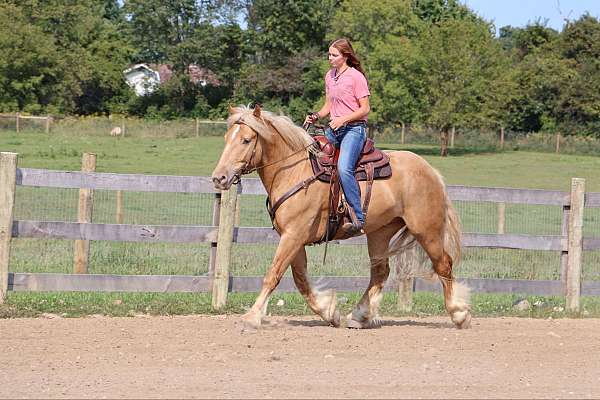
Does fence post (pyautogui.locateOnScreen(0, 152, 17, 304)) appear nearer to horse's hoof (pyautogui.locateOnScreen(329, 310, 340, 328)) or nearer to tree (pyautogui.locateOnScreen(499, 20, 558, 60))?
horse's hoof (pyautogui.locateOnScreen(329, 310, 340, 328))

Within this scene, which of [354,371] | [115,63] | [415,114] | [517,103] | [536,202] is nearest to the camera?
[354,371]

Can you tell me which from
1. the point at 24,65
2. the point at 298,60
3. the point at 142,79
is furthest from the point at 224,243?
the point at 142,79

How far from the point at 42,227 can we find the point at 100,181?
2.64 feet

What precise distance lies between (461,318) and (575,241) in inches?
114

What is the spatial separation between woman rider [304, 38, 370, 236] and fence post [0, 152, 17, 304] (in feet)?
10.7

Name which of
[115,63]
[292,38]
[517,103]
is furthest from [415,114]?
[115,63]

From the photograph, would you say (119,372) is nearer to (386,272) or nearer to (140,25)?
(386,272)

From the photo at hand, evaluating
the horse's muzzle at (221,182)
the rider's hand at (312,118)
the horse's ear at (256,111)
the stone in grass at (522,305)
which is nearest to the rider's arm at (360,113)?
the rider's hand at (312,118)

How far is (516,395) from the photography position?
652cm

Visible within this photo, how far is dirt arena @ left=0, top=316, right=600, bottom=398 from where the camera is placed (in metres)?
6.46

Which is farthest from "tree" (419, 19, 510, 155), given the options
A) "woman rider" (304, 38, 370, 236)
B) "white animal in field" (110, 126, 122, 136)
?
"woman rider" (304, 38, 370, 236)

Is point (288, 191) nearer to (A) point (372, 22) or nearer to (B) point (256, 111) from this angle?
(B) point (256, 111)

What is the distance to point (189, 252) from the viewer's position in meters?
15.2

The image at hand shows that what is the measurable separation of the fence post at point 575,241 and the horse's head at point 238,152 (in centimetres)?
490
